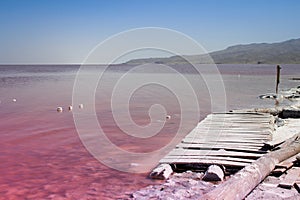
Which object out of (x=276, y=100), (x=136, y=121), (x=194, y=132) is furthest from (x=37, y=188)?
(x=276, y=100)

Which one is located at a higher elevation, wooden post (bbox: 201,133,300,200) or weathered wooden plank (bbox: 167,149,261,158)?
wooden post (bbox: 201,133,300,200)

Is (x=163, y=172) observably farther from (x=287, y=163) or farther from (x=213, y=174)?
(x=287, y=163)

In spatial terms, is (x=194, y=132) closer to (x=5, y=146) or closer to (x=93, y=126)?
(x=93, y=126)

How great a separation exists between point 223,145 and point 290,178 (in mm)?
2226

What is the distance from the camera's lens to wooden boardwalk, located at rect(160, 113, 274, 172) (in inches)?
250

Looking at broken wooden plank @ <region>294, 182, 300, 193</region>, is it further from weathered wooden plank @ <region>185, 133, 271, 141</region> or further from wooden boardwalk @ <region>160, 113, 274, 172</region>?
weathered wooden plank @ <region>185, 133, 271, 141</region>

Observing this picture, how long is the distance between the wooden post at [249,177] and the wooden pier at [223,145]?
48 centimetres

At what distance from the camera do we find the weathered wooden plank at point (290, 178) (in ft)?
16.2

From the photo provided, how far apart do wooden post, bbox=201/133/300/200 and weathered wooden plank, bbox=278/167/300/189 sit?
27cm

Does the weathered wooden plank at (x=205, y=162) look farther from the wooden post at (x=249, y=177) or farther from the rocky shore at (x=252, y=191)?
the wooden post at (x=249, y=177)

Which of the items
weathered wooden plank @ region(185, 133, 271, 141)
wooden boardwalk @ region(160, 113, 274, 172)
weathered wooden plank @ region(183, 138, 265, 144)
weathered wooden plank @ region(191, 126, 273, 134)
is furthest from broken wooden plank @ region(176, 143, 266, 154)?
weathered wooden plank @ region(191, 126, 273, 134)

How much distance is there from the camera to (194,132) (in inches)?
345

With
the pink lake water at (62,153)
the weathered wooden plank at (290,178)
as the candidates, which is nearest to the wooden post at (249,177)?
the weathered wooden plank at (290,178)

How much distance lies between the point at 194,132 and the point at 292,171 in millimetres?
3436
